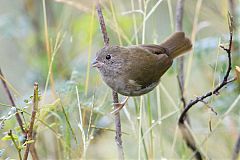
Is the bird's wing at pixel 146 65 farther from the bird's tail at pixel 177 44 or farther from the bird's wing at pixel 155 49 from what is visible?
the bird's tail at pixel 177 44

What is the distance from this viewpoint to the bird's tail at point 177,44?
10.9 feet

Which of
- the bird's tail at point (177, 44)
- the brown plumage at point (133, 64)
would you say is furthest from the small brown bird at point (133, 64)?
→ the bird's tail at point (177, 44)

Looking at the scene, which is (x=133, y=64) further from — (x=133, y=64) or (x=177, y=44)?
(x=177, y=44)

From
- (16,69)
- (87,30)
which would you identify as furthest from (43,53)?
(16,69)

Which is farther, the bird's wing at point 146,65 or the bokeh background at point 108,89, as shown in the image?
the bird's wing at point 146,65

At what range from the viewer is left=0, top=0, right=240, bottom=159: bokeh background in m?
3.00

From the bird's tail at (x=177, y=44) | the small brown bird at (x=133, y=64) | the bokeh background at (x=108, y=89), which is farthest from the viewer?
the bird's tail at (x=177, y=44)

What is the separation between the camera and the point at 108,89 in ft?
10.7

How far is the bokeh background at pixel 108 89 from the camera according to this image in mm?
3004

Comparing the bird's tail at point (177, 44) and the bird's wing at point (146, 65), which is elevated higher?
the bird's tail at point (177, 44)

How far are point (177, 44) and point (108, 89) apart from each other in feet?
1.70

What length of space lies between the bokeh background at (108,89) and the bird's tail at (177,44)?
0.25 ft

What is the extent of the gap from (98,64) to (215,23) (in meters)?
1.19

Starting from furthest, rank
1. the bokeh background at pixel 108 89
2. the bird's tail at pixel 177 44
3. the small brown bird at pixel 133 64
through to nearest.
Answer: the bird's tail at pixel 177 44
the small brown bird at pixel 133 64
the bokeh background at pixel 108 89
